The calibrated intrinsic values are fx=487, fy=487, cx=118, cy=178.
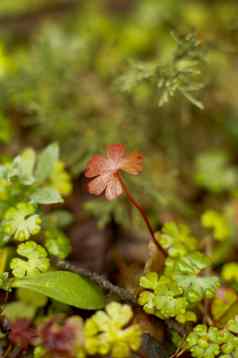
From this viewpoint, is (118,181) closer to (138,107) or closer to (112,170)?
(112,170)

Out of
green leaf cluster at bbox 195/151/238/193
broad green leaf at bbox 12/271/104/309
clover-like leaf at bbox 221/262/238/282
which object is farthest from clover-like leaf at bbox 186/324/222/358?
green leaf cluster at bbox 195/151/238/193

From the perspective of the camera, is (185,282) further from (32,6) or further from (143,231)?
A: (32,6)

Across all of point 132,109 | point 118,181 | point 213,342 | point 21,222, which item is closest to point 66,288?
point 21,222

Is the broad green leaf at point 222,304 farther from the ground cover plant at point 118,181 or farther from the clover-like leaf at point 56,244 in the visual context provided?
the clover-like leaf at point 56,244

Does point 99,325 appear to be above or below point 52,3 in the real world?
below

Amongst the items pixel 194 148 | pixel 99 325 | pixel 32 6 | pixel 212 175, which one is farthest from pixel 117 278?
pixel 32 6

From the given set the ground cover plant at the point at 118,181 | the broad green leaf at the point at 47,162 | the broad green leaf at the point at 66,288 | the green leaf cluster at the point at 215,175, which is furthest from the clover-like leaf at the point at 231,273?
the broad green leaf at the point at 47,162
